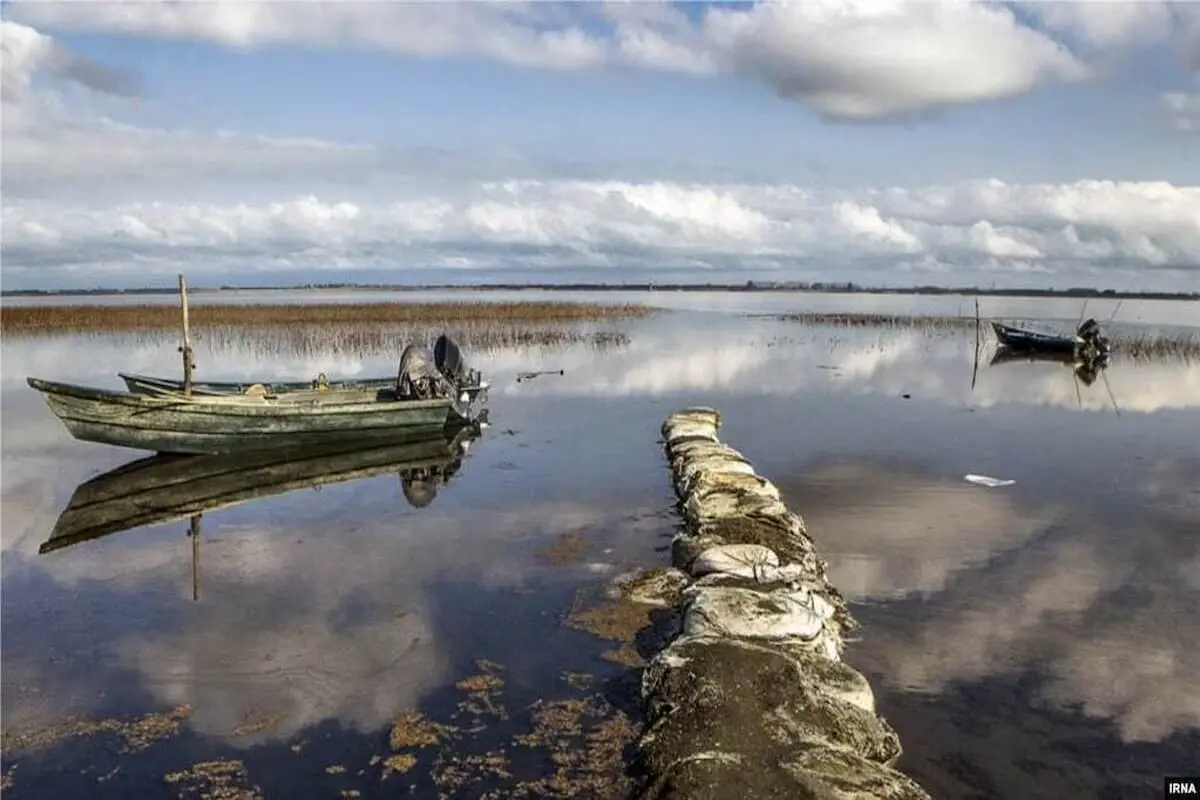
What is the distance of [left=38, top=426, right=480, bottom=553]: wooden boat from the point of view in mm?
13984

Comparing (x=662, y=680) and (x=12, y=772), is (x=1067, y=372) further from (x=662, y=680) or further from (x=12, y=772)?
(x=12, y=772)

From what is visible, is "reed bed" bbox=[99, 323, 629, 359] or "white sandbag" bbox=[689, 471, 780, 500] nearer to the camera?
"white sandbag" bbox=[689, 471, 780, 500]

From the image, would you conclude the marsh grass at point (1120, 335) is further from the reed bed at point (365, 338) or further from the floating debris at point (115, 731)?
the floating debris at point (115, 731)

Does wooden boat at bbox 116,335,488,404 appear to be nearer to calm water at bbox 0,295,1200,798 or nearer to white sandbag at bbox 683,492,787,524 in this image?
calm water at bbox 0,295,1200,798

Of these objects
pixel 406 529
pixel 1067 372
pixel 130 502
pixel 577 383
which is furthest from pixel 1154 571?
pixel 1067 372

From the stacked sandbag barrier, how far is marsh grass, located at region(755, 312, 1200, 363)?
118ft

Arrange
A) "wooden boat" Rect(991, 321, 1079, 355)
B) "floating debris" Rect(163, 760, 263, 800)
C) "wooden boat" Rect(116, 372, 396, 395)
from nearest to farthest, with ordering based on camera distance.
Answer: "floating debris" Rect(163, 760, 263, 800), "wooden boat" Rect(116, 372, 396, 395), "wooden boat" Rect(991, 321, 1079, 355)

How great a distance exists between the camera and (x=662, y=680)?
24.0 ft

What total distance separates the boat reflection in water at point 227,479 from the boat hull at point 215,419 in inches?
13.7

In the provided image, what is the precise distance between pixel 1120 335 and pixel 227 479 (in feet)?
170

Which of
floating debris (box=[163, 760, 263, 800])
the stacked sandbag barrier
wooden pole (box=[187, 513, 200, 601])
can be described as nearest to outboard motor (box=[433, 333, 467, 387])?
wooden pole (box=[187, 513, 200, 601])

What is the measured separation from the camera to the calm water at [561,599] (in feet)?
23.8

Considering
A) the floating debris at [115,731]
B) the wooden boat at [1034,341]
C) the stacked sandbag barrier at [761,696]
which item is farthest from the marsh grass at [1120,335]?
the floating debris at [115,731]

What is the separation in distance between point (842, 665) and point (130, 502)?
12133mm
